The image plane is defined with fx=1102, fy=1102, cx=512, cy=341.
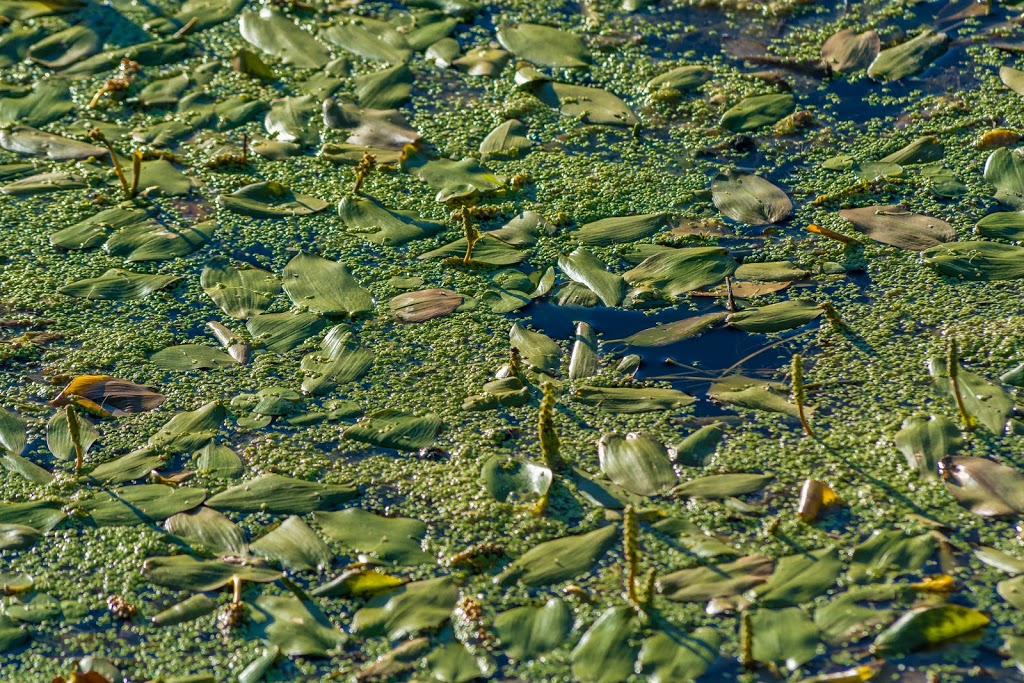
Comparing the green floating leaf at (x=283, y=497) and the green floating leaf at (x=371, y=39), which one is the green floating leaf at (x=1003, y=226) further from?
the green floating leaf at (x=371, y=39)

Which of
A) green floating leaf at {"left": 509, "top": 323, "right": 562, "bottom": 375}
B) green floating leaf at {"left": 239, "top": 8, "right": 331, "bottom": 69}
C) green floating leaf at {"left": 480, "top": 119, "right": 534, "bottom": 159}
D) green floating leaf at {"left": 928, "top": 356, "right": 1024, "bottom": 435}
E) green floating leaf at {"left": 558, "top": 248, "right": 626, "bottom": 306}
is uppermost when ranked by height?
green floating leaf at {"left": 239, "top": 8, "right": 331, "bottom": 69}

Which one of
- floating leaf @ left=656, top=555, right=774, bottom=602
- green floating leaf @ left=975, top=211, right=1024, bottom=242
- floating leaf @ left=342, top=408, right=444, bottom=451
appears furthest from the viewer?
green floating leaf @ left=975, top=211, right=1024, bottom=242

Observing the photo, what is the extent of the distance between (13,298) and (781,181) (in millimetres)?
1719

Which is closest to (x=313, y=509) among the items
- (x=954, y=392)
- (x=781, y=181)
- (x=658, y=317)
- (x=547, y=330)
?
(x=547, y=330)

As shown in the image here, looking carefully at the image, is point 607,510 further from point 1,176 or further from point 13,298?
point 1,176

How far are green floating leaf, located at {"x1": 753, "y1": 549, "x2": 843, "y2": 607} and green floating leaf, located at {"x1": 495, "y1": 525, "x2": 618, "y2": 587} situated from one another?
0.25 metres

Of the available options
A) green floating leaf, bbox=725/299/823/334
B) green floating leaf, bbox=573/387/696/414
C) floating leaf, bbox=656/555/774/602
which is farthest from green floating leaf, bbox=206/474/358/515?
green floating leaf, bbox=725/299/823/334

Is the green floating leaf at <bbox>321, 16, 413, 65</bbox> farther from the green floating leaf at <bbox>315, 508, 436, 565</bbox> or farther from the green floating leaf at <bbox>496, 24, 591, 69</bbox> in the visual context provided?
Answer: the green floating leaf at <bbox>315, 508, 436, 565</bbox>

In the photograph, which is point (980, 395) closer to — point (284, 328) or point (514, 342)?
point (514, 342)

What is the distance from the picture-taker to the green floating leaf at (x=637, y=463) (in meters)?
1.85

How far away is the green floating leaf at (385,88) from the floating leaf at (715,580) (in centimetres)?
164

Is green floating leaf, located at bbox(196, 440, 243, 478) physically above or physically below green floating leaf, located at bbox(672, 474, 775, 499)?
below

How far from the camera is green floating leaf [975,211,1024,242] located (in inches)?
91.0

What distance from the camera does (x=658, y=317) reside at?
2.21 metres
